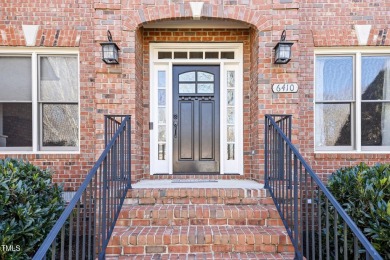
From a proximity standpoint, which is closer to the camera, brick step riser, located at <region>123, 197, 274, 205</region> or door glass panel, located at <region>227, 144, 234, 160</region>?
brick step riser, located at <region>123, 197, 274, 205</region>

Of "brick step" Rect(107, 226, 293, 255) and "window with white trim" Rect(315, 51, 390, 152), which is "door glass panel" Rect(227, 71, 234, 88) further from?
"brick step" Rect(107, 226, 293, 255)

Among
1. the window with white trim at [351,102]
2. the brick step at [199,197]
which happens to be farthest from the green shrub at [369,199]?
the window with white trim at [351,102]

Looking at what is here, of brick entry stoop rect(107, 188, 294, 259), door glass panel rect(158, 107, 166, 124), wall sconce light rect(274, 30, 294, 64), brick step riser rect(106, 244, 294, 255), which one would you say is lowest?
brick step riser rect(106, 244, 294, 255)

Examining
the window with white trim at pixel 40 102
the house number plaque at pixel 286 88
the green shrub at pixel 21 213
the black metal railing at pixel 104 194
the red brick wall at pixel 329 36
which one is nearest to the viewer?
the black metal railing at pixel 104 194

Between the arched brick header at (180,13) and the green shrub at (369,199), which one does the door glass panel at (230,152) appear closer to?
the green shrub at (369,199)

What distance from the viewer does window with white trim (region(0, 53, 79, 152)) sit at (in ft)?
15.4

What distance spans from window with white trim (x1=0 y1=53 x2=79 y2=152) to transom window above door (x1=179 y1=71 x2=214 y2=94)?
69.7 inches

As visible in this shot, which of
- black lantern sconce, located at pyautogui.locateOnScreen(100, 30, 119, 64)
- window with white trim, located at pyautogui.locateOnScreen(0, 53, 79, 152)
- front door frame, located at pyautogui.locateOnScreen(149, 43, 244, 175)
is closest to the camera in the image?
black lantern sconce, located at pyautogui.locateOnScreen(100, 30, 119, 64)

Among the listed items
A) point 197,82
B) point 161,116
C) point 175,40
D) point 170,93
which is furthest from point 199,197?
point 175,40

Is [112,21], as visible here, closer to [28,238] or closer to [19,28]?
[19,28]

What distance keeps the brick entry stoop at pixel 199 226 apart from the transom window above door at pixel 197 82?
6.65 ft

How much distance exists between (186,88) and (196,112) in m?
0.45

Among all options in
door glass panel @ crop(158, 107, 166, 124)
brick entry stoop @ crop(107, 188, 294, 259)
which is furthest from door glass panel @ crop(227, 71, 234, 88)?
brick entry stoop @ crop(107, 188, 294, 259)

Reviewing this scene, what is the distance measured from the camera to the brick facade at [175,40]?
13.5 ft
